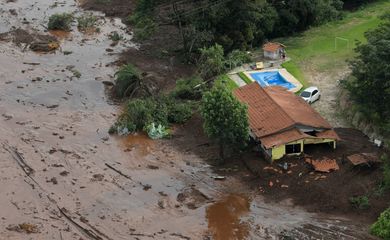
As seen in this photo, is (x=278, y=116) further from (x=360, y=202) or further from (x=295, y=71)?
(x=295, y=71)

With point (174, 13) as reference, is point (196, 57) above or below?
below

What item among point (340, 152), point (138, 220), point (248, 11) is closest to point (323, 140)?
point (340, 152)

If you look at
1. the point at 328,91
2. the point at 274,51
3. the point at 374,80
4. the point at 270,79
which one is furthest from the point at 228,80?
the point at 374,80

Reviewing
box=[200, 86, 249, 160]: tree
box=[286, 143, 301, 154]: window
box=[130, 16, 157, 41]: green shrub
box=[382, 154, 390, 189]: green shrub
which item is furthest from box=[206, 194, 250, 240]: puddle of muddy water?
box=[130, 16, 157, 41]: green shrub

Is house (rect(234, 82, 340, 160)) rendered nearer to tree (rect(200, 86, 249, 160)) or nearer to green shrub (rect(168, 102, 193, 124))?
tree (rect(200, 86, 249, 160))

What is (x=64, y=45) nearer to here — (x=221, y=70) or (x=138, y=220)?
(x=221, y=70)

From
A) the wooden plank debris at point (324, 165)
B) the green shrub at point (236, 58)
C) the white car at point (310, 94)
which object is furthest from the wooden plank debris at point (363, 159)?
the green shrub at point (236, 58)

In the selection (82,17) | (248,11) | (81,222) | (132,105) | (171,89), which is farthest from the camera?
(82,17)

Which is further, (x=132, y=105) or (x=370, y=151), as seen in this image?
(x=132, y=105)
